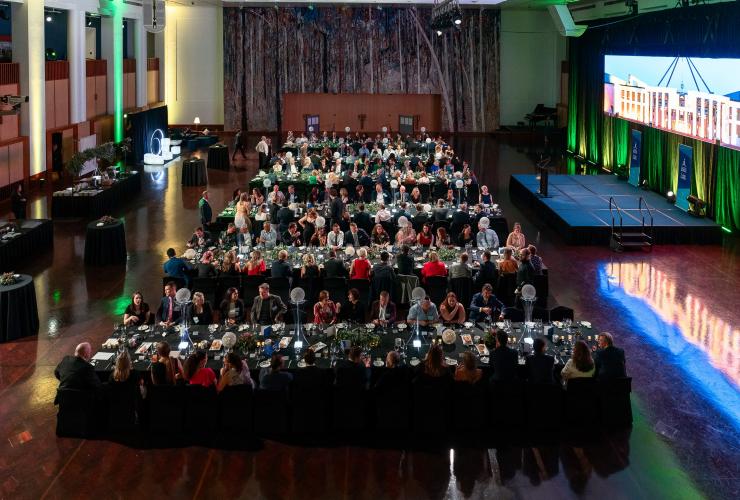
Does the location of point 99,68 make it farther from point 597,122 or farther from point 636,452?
point 636,452

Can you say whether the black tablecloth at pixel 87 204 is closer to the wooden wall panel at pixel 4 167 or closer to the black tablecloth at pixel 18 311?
the wooden wall panel at pixel 4 167

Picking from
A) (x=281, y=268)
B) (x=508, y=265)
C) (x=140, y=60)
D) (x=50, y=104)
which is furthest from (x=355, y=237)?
(x=140, y=60)

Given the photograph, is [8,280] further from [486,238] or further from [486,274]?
[486,238]

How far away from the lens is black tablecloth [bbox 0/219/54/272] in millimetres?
15609

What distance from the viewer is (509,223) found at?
20797mm

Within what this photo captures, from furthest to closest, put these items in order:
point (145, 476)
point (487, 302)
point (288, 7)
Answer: point (288, 7), point (487, 302), point (145, 476)

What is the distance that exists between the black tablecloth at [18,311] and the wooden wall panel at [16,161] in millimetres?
11506

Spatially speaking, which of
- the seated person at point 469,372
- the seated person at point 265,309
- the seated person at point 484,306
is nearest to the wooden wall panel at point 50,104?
the seated person at point 265,309

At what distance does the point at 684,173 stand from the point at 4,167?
17.0 metres

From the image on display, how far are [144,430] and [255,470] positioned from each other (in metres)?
1.50

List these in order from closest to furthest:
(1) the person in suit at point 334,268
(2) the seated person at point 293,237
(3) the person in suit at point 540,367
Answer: (3) the person in suit at point 540,367
(1) the person in suit at point 334,268
(2) the seated person at point 293,237

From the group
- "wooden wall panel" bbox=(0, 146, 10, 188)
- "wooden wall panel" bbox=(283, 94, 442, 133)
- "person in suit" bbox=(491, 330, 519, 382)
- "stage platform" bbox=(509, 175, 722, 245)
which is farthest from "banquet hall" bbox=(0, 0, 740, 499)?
"wooden wall panel" bbox=(283, 94, 442, 133)

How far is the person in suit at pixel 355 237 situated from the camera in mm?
15156

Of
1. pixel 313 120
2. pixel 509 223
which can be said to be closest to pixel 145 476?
pixel 509 223
